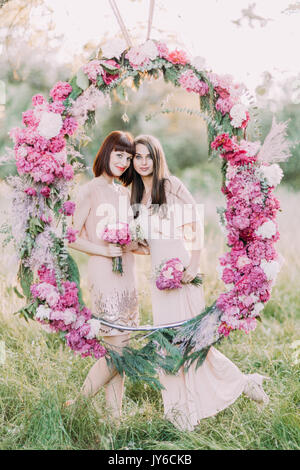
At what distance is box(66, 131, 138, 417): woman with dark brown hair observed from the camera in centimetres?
321

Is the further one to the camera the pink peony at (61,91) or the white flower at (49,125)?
the pink peony at (61,91)

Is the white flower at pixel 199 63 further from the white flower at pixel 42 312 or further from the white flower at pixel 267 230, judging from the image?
the white flower at pixel 42 312

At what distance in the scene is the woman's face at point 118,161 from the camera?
10.8 feet

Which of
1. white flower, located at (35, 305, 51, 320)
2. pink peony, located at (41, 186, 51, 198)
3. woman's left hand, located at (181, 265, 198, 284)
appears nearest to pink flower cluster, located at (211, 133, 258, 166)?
woman's left hand, located at (181, 265, 198, 284)

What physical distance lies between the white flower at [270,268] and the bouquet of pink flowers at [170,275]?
0.52 metres

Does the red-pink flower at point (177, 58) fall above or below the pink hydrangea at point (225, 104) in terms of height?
above

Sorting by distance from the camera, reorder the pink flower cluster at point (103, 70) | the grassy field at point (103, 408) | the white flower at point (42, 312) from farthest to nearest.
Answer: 1. the pink flower cluster at point (103, 70)
2. the white flower at point (42, 312)
3. the grassy field at point (103, 408)

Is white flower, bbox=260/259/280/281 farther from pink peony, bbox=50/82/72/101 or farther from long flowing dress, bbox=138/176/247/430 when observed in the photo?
pink peony, bbox=50/82/72/101

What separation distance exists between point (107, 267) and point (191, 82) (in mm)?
1324

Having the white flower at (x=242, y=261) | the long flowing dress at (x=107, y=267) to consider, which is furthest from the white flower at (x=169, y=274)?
the white flower at (x=242, y=261)

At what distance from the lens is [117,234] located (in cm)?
310

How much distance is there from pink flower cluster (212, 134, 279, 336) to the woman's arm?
2.54 feet
